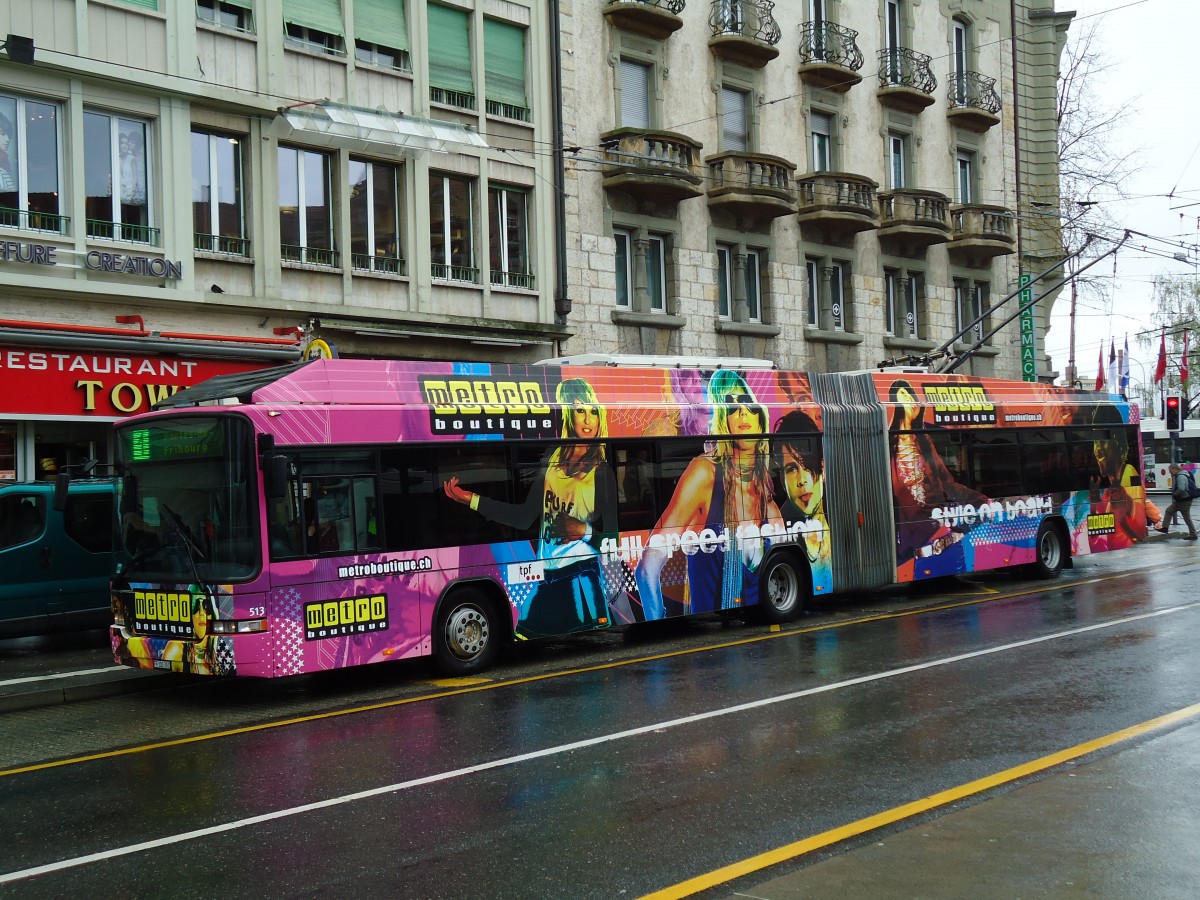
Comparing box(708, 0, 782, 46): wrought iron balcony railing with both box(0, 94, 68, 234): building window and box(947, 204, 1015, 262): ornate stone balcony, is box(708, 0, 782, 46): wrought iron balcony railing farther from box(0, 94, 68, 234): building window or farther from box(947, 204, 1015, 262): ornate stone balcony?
box(0, 94, 68, 234): building window

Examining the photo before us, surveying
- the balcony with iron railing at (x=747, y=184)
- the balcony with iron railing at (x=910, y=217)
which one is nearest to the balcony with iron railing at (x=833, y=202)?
the balcony with iron railing at (x=747, y=184)

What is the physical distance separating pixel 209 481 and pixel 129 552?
1.32 metres

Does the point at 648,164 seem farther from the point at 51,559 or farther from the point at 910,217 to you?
the point at 51,559

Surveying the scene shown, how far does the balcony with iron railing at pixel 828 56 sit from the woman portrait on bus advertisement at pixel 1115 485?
11381 mm

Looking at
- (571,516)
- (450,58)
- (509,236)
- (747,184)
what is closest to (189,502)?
(571,516)

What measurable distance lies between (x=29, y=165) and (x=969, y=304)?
2525 cm

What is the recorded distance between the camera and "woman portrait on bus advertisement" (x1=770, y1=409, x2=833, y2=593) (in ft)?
55.8

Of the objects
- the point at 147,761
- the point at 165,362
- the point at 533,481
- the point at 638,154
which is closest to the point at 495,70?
the point at 638,154

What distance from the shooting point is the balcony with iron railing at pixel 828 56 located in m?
30.2

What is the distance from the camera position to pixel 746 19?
28.7 m

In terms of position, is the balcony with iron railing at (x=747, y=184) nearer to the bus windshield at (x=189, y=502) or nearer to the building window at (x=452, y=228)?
the building window at (x=452, y=228)

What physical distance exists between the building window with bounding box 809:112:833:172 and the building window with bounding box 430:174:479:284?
35.4 feet

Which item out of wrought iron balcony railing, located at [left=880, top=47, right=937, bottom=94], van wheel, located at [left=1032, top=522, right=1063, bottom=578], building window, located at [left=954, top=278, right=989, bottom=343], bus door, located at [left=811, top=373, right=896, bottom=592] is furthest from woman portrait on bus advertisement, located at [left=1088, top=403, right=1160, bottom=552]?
wrought iron balcony railing, located at [left=880, top=47, right=937, bottom=94]

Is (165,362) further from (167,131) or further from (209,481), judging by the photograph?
(209,481)
